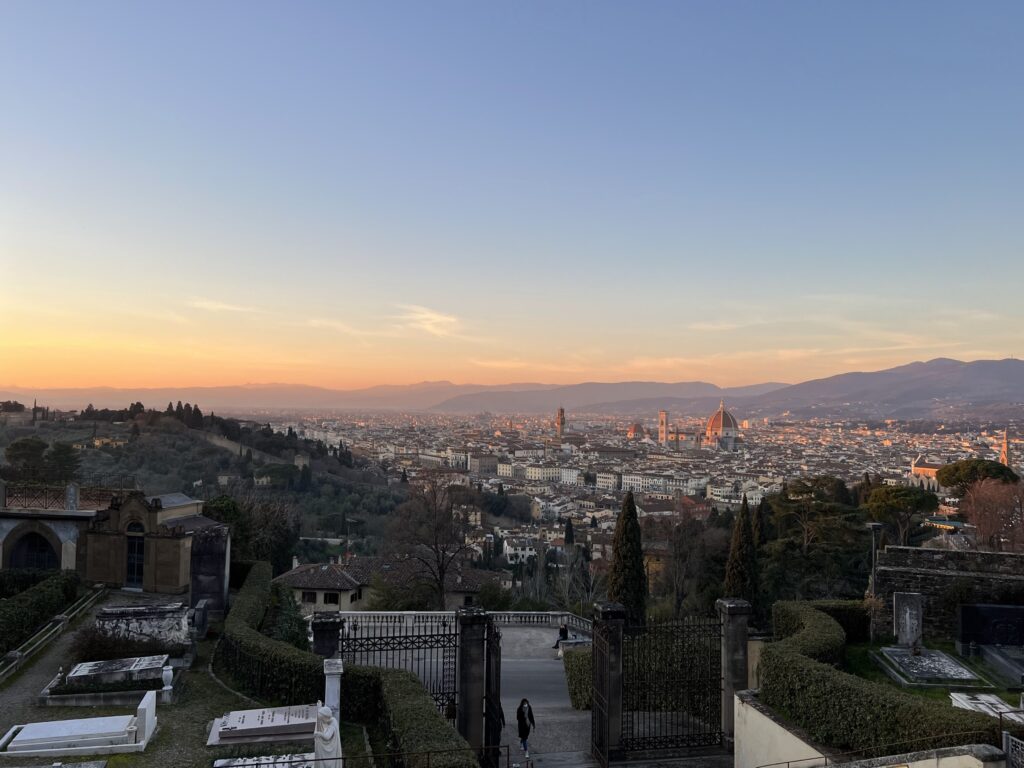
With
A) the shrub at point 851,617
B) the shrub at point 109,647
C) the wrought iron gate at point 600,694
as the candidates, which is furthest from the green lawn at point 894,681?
the shrub at point 109,647

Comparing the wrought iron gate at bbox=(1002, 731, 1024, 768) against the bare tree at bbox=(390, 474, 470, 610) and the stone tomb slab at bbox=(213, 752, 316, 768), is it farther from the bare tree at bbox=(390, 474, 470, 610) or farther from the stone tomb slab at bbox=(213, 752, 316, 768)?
the bare tree at bbox=(390, 474, 470, 610)

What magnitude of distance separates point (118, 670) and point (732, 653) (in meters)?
7.95

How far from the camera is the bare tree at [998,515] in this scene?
25.2m

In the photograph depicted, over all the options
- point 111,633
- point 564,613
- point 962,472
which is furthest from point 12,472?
point 962,472

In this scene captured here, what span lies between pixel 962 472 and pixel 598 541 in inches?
1025

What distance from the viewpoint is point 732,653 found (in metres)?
10.8

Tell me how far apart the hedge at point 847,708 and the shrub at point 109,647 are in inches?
302

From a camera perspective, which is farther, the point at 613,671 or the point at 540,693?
the point at 540,693

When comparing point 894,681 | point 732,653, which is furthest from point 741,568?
point 894,681

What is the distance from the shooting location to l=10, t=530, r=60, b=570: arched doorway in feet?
50.2

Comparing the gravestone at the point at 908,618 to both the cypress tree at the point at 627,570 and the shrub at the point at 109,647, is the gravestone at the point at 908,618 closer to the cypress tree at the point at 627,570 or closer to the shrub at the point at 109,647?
the shrub at the point at 109,647

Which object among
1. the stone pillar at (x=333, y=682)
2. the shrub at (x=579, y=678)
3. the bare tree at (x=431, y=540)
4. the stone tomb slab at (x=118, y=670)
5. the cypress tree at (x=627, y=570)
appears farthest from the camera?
the cypress tree at (x=627, y=570)

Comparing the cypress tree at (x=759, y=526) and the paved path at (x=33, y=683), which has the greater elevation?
the paved path at (x=33, y=683)

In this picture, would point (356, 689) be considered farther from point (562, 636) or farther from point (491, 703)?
point (562, 636)
